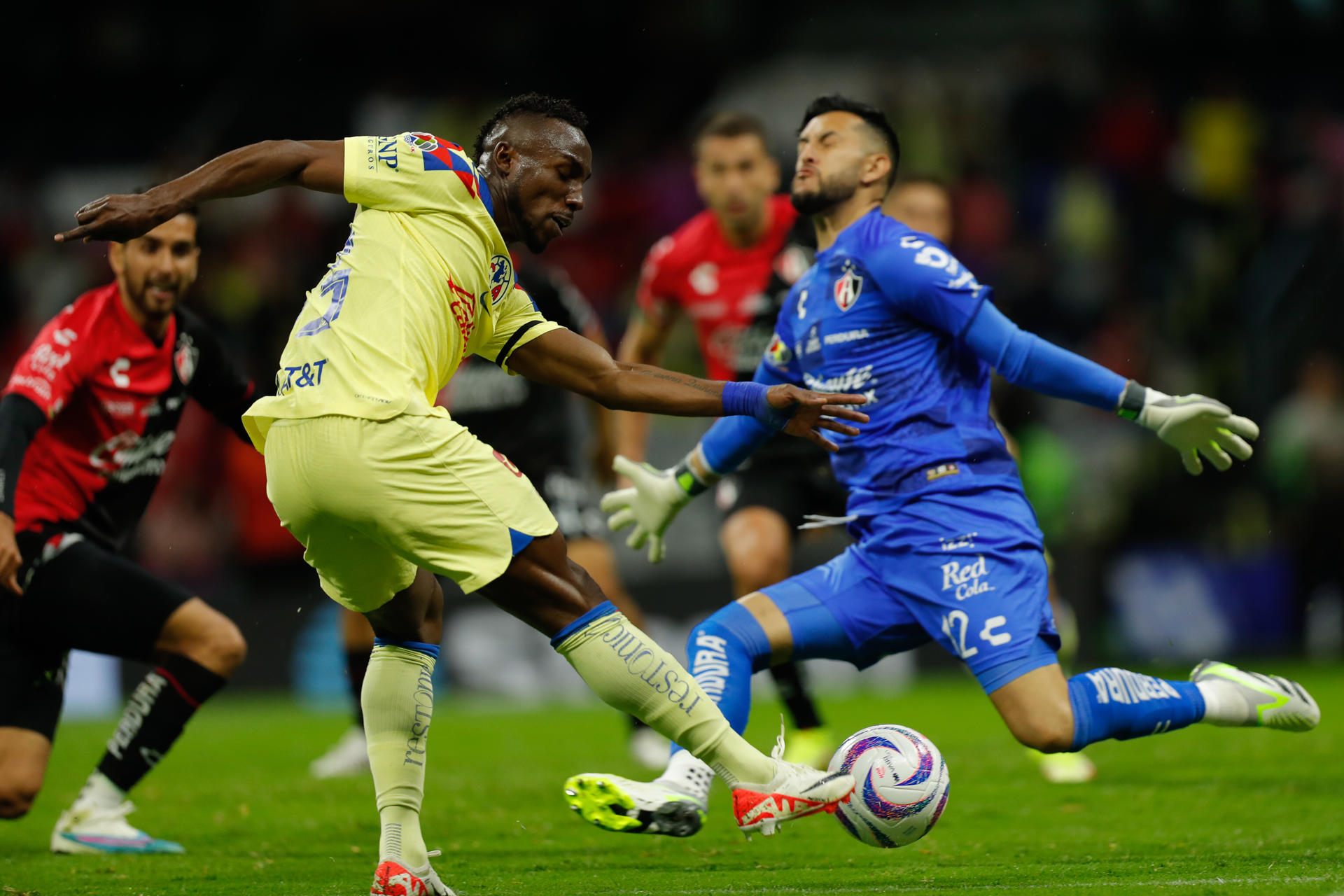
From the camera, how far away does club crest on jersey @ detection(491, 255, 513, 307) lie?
464cm

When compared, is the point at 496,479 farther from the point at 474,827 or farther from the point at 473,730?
the point at 473,730

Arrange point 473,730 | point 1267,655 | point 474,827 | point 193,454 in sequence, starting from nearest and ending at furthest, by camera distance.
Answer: point 474,827 → point 473,730 → point 1267,655 → point 193,454

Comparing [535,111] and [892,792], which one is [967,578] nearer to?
[892,792]

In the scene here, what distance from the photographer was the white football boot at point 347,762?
844cm

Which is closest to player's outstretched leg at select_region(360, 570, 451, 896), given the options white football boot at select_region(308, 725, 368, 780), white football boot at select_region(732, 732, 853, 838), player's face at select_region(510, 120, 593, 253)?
white football boot at select_region(732, 732, 853, 838)

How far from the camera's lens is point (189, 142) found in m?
18.0

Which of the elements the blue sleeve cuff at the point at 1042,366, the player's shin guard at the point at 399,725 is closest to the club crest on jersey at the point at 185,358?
the player's shin guard at the point at 399,725

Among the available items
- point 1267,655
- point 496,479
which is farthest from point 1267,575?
point 496,479

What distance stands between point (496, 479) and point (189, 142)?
15.0 m

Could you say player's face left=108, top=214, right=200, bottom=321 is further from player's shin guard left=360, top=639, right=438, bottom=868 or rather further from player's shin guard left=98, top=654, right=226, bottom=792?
player's shin guard left=360, top=639, right=438, bottom=868

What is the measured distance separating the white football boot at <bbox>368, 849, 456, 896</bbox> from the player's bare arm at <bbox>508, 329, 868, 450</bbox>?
149 centimetres

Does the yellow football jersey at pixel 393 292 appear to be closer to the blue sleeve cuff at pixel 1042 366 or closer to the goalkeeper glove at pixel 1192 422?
the blue sleeve cuff at pixel 1042 366

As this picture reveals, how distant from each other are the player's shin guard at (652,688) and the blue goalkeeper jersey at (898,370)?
1225 mm

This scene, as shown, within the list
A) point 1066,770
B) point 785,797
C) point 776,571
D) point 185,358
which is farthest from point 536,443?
point 785,797
